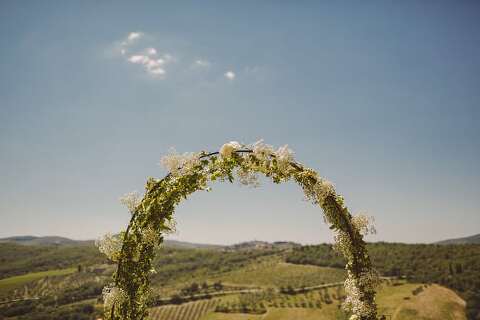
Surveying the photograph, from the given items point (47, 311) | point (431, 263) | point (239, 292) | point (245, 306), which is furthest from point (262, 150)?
point (431, 263)

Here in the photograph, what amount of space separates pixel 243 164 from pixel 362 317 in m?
2.74

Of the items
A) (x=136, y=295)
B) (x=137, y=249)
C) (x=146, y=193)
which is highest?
(x=146, y=193)

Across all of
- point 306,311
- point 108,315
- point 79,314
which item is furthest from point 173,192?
point 79,314

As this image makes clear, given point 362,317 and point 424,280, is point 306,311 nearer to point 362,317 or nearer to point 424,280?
point 424,280

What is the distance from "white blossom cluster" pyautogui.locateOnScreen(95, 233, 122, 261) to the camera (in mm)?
4844

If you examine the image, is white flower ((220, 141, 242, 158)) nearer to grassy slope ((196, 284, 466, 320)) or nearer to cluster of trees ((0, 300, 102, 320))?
grassy slope ((196, 284, 466, 320))

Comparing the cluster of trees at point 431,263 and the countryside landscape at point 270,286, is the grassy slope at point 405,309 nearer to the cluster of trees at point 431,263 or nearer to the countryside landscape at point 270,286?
the countryside landscape at point 270,286

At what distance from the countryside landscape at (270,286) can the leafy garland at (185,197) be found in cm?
7952

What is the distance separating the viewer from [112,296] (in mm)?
4621

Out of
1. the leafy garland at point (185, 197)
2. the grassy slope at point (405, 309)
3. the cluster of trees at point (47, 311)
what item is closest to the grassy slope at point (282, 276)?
the grassy slope at point (405, 309)

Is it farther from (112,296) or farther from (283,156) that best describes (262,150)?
(112,296)

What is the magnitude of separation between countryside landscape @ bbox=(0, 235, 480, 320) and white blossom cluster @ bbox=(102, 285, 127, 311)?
8104 cm

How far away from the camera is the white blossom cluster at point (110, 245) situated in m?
4.84

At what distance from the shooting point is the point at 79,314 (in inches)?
3969
